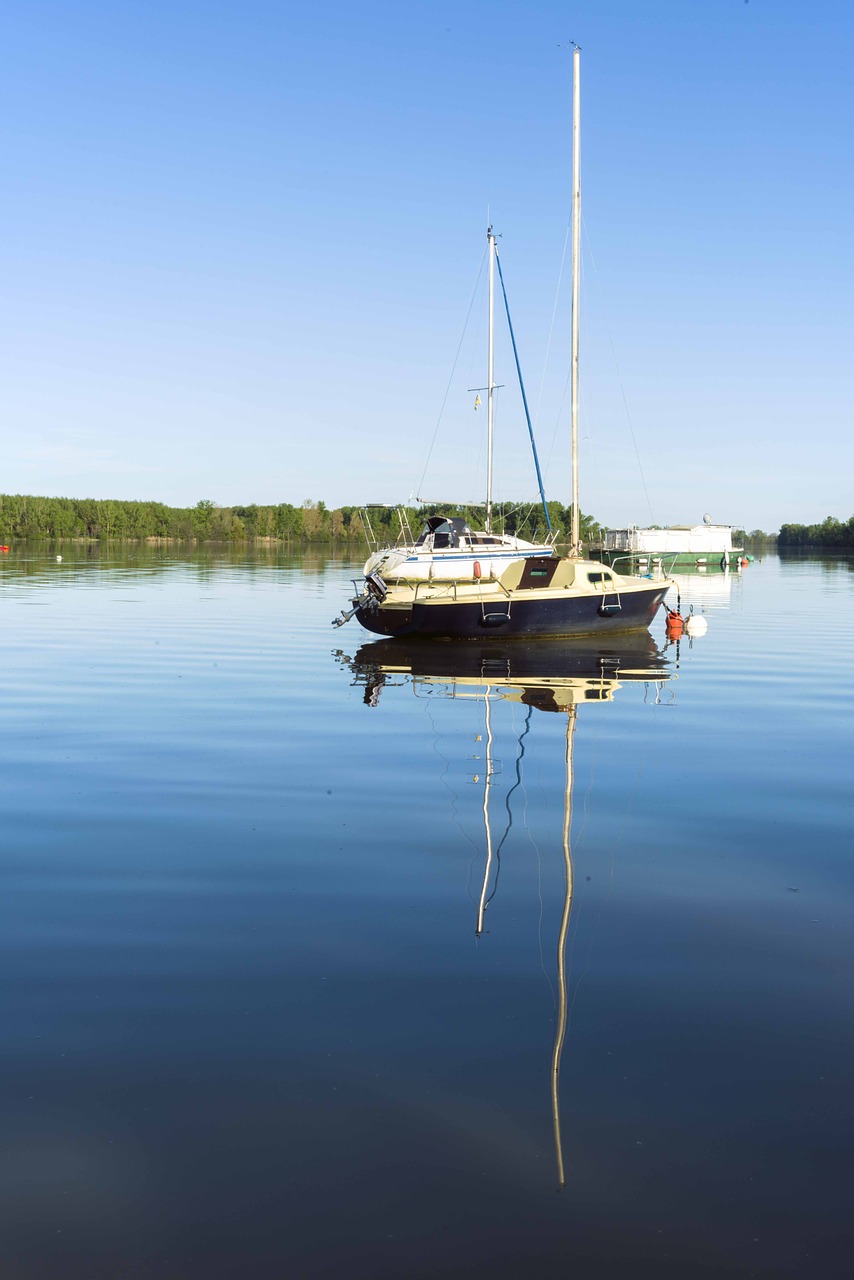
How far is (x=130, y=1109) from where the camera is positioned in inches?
248

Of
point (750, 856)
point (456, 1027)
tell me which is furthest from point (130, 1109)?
point (750, 856)

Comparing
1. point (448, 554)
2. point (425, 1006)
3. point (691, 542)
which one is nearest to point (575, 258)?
point (448, 554)

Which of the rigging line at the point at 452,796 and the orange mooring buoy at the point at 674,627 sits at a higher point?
the orange mooring buoy at the point at 674,627

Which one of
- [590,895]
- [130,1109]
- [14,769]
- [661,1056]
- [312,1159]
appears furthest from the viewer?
[14,769]

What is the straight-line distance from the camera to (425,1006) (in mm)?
7719

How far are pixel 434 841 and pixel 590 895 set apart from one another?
96.5 inches

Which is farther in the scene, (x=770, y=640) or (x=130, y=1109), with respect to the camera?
(x=770, y=640)

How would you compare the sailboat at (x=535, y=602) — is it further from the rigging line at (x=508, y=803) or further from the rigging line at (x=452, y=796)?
the rigging line at (x=508, y=803)

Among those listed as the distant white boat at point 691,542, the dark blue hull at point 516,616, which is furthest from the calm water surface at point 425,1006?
the distant white boat at point 691,542

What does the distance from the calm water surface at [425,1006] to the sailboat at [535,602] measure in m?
15.9

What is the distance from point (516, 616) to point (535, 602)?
0.73 metres

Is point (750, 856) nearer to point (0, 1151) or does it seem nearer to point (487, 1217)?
point (487, 1217)

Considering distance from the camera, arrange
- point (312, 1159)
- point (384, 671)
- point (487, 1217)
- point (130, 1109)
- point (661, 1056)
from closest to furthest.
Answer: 1. point (487, 1217)
2. point (312, 1159)
3. point (130, 1109)
4. point (661, 1056)
5. point (384, 671)

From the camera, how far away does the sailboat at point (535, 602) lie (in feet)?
114
